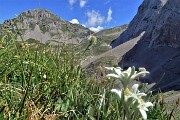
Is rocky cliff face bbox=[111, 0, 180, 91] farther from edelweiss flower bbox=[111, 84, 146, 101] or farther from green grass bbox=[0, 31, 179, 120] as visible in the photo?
edelweiss flower bbox=[111, 84, 146, 101]

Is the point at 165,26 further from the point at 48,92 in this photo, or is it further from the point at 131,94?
the point at 131,94

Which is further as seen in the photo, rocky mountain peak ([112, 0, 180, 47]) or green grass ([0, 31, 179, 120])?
rocky mountain peak ([112, 0, 180, 47])

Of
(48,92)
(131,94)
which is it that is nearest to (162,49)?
(48,92)

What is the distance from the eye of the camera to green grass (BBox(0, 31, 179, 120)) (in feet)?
13.0

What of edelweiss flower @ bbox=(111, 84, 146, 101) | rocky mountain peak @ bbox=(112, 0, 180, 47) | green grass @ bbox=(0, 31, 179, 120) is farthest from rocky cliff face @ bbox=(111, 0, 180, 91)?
edelweiss flower @ bbox=(111, 84, 146, 101)

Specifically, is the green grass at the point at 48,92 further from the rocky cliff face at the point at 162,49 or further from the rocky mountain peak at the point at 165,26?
the rocky mountain peak at the point at 165,26

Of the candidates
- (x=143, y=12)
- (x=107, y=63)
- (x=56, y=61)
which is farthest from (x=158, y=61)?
(x=56, y=61)

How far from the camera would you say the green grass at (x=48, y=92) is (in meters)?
3.95

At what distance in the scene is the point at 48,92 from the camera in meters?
4.90

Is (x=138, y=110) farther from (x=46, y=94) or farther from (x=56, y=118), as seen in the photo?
(x=46, y=94)

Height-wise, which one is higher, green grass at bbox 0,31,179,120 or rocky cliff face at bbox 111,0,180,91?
rocky cliff face at bbox 111,0,180,91

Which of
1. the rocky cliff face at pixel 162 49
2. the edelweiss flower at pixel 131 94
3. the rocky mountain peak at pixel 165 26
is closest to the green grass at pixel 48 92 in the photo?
the edelweiss flower at pixel 131 94

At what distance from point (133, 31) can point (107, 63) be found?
38848 mm

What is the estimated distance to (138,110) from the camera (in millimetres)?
2834
